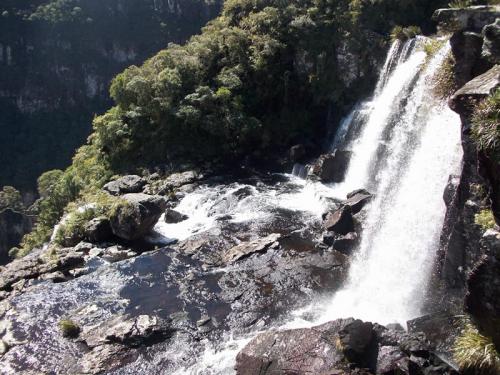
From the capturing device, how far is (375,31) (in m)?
32.4

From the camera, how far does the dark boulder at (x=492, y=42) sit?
13259 mm

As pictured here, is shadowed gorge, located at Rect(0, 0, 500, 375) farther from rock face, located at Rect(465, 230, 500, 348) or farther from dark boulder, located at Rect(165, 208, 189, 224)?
dark boulder, located at Rect(165, 208, 189, 224)

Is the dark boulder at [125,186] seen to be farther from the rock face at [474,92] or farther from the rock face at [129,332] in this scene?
the rock face at [474,92]

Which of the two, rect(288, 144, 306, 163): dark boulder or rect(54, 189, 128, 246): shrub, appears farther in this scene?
rect(288, 144, 306, 163): dark boulder

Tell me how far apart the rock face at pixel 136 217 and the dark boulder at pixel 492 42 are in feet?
54.2

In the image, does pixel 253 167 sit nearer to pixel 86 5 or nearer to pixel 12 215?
pixel 12 215

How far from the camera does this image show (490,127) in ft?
30.8

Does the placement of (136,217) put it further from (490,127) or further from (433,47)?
(433,47)

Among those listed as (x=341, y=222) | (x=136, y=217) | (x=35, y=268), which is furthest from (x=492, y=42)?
(x=35, y=268)

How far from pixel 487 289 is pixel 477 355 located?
1569mm

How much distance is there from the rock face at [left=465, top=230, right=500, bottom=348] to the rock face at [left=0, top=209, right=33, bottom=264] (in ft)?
205

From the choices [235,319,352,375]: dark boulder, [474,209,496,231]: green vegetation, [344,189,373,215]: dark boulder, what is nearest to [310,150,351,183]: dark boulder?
[344,189,373,215]: dark boulder

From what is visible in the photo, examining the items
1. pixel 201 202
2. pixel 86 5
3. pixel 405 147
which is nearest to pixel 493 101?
pixel 405 147

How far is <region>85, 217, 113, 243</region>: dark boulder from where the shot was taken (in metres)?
23.3
